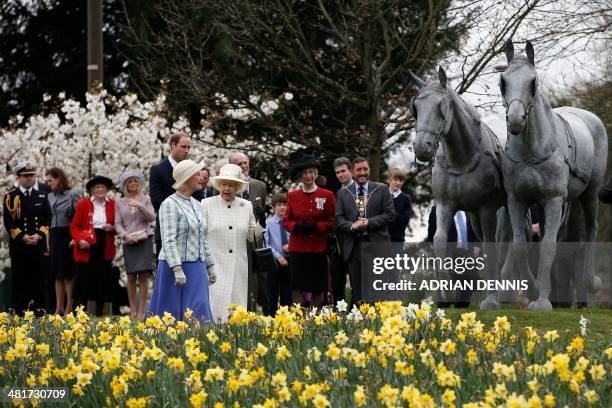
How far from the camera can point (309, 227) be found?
1339 centimetres

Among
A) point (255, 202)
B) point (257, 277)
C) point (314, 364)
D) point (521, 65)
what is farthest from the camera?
point (257, 277)

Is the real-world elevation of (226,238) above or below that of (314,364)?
above

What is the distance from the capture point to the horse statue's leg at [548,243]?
11.2 m

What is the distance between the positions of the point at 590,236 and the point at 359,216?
2439mm

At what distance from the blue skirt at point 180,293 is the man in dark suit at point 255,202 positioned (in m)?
1.97

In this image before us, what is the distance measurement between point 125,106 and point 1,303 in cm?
681

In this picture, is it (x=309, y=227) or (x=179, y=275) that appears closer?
(x=179, y=275)

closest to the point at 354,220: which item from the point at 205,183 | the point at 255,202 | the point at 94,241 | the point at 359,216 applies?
the point at 359,216

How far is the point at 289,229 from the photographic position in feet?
44.1

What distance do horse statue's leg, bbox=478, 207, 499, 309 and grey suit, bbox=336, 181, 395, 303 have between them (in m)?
1.37
